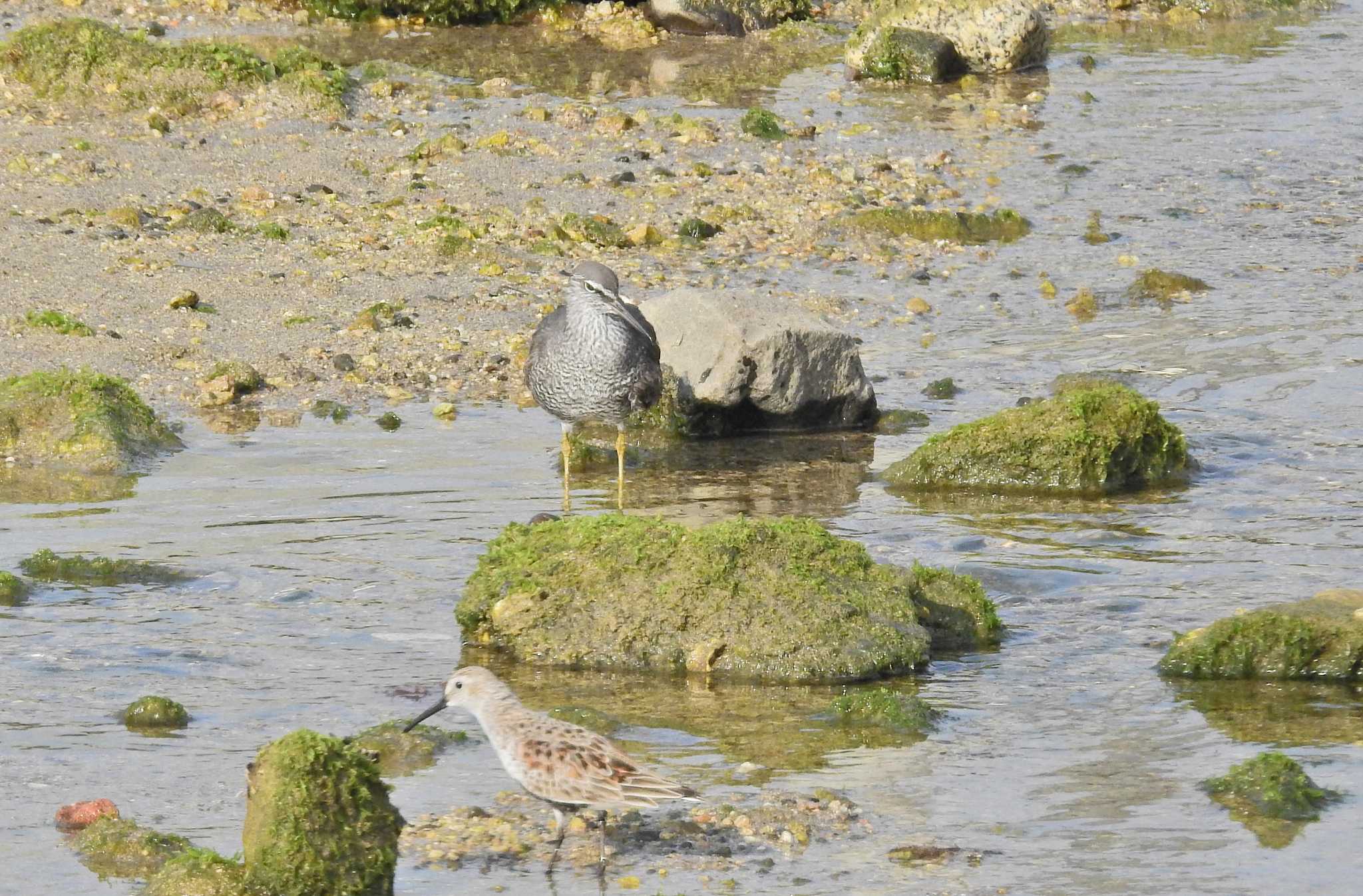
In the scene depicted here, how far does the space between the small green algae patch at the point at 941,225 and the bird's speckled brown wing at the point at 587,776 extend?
11569mm

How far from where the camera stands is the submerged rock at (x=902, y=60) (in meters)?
25.1

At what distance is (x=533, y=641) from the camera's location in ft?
31.1

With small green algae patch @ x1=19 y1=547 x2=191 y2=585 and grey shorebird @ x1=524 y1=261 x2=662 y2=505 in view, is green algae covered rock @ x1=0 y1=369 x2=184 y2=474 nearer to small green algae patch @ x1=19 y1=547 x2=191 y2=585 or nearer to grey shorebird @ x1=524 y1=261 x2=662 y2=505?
small green algae patch @ x1=19 y1=547 x2=191 y2=585

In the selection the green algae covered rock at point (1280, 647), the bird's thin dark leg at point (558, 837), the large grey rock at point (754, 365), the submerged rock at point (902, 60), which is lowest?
the bird's thin dark leg at point (558, 837)

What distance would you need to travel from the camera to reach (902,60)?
25.2m

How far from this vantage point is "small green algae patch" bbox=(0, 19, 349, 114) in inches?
826

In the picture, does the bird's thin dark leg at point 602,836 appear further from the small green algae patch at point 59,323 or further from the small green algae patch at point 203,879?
the small green algae patch at point 59,323

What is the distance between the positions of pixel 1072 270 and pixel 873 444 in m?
4.86

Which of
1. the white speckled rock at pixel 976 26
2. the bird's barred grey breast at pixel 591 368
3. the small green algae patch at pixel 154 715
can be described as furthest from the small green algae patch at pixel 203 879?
the white speckled rock at pixel 976 26

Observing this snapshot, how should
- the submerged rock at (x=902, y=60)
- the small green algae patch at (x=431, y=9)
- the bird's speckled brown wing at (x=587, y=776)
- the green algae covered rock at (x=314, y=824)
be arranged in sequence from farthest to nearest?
the small green algae patch at (x=431, y=9), the submerged rock at (x=902, y=60), the bird's speckled brown wing at (x=587, y=776), the green algae covered rock at (x=314, y=824)

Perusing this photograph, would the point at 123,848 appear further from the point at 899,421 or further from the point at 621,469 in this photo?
the point at 899,421

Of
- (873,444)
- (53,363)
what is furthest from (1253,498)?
(53,363)

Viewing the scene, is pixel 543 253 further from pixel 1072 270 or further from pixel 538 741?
pixel 538 741

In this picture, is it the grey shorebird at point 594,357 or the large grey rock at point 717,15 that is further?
the large grey rock at point 717,15
